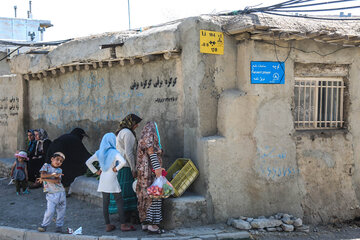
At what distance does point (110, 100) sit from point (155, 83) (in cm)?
138

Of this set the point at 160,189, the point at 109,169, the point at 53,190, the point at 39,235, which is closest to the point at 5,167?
the point at 39,235

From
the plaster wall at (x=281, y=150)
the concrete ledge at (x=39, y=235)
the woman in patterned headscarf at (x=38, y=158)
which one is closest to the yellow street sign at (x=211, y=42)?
the plaster wall at (x=281, y=150)

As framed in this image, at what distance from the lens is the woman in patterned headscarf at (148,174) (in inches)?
208

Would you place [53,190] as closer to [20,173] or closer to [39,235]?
[39,235]

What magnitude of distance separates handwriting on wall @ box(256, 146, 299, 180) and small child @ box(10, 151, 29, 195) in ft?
16.3

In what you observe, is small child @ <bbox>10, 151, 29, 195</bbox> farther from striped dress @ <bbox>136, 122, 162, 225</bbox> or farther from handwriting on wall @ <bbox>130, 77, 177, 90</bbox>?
striped dress @ <bbox>136, 122, 162, 225</bbox>

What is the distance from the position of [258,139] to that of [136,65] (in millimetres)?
2648

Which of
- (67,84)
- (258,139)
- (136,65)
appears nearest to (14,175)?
(67,84)

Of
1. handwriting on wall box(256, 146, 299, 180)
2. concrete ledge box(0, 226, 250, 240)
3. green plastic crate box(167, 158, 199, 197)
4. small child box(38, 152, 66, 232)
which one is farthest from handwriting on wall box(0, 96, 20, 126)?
handwriting on wall box(256, 146, 299, 180)

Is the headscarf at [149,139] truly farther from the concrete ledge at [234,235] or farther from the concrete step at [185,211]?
the concrete ledge at [234,235]

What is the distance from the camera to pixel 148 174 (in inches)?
211

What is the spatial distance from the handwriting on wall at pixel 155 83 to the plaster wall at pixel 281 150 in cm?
96

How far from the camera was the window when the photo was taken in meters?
6.52

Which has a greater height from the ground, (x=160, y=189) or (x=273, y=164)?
(x=273, y=164)
